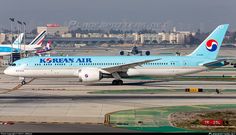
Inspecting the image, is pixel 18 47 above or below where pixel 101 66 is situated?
above

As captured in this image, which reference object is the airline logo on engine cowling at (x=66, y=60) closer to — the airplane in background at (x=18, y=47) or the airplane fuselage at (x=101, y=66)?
the airplane fuselage at (x=101, y=66)

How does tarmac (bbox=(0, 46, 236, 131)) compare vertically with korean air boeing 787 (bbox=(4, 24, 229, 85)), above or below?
below

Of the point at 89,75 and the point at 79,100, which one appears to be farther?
the point at 89,75

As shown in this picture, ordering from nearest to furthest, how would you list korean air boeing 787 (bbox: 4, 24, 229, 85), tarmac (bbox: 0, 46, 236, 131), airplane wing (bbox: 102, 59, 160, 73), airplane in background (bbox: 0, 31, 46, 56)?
1. tarmac (bbox: 0, 46, 236, 131)
2. airplane wing (bbox: 102, 59, 160, 73)
3. korean air boeing 787 (bbox: 4, 24, 229, 85)
4. airplane in background (bbox: 0, 31, 46, 56)

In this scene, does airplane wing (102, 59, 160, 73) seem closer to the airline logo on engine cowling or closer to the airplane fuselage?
the airplane fuselage

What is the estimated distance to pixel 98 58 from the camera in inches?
2537

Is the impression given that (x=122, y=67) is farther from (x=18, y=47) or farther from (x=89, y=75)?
(x=18, y=47)

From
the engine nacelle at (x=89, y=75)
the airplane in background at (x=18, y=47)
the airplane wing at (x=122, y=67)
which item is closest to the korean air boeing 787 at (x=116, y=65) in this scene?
the airplane wing at (x=122, y=67)

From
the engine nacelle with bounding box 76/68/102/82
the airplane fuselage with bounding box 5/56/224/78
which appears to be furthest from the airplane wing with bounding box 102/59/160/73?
the engine nacelle with bounding box 76/68/102/82

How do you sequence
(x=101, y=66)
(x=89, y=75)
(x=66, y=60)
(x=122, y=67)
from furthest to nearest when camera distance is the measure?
1. (x=101, y=66)
2. (x=66, y=60)
3. (x=122, y=67)
4. (x=89, y=75)

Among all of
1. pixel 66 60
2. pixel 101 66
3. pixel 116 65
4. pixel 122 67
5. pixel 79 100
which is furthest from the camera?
pixel 101 66

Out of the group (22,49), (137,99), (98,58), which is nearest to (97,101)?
(137,99)

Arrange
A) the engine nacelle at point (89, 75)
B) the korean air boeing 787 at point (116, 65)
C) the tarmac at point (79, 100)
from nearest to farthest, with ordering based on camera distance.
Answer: the tarmac at point (79, 100)
the engine nacelle at point (89, 75)
the korean air boeing 787 at point (116, 65)

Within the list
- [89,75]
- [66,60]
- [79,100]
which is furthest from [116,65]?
[79,100]
